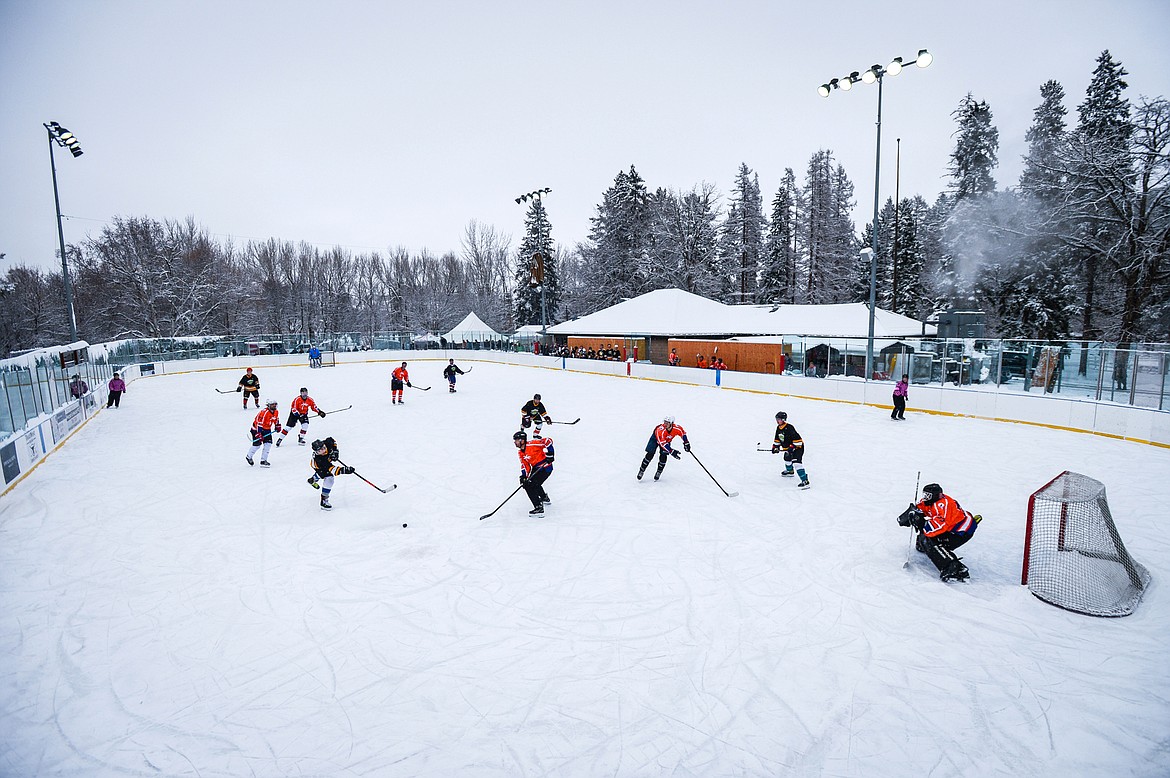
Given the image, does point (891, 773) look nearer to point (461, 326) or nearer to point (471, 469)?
point (471, 469)

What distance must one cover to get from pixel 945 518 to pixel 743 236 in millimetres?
47762

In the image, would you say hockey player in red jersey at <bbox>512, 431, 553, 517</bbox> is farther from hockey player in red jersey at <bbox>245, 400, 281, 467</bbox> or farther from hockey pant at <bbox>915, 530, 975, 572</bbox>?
hockey player in red jersey at <bbox>245, 400, 281, 467</bbox>

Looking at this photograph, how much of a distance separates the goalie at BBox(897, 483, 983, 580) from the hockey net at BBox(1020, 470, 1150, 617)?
526 mm

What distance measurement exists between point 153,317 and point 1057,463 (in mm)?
47844

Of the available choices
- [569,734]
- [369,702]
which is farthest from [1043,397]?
[369,702]

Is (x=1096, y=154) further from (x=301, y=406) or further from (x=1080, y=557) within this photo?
(x=301, y=406)

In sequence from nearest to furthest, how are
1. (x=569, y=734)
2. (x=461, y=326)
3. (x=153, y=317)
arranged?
(x=569, y=734) < (x=153, y=317) < (x=461, y=326)

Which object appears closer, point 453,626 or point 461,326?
point 453,626

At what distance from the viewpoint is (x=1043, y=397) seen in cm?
1360

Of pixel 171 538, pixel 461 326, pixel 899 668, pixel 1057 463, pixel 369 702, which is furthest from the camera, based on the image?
pixel 461 326

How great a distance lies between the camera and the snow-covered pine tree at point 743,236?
1900 inches

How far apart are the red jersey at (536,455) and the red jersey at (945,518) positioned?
4.63 m

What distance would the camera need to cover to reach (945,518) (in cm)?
560

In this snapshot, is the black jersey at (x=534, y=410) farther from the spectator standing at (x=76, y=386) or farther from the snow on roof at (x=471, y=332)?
the snow on roof at (x=471, y=332)
